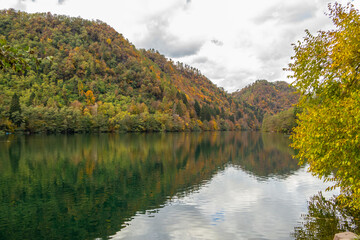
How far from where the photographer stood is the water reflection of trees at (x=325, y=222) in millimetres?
18172

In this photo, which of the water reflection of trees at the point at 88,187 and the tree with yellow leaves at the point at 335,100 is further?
the water reflection of trees at the point at 88,187

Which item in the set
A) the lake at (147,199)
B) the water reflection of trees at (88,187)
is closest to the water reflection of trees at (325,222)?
the lake at (147,199)

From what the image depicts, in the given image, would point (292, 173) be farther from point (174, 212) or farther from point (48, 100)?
point (48, 100)

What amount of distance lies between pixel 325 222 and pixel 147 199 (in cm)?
1609

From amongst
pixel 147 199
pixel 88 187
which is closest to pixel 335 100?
pixel 147 199

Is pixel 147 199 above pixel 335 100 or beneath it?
beneath

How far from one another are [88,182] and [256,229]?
70.1ft

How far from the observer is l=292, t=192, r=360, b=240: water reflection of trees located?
18.2 meters

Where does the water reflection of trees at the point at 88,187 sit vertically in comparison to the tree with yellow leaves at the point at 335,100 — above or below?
below

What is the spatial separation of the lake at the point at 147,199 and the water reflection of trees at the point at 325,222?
875 mm

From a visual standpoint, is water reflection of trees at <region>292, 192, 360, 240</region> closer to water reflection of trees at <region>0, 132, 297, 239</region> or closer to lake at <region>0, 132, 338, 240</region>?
lake at <region>0, 132, 338, 240</region>

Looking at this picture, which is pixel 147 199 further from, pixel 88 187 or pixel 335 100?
pixel 335 100

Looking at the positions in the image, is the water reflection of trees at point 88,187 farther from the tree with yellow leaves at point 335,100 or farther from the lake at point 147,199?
the tree with yellow leaves at point 335,100

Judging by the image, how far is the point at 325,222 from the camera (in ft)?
65.9
